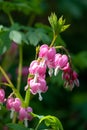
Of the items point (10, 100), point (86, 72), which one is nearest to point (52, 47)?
point (10, 100)

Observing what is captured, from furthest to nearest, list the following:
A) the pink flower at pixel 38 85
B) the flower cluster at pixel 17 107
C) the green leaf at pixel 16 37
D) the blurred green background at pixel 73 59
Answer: the blurred green background at pixel 73 59, the green leaf at pixel 16 37, the flower cluster at pixel 17 107, the pink flower at pixel 38 85

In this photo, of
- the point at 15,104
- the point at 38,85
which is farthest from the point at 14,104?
the point at 38,85

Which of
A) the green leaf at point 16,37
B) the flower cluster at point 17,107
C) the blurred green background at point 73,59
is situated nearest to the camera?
the flower cluster at point 17,107

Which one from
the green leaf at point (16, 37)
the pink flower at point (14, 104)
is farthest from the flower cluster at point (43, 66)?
the green leaf at point (16, 37)

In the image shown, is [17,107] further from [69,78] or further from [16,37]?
[16,37]

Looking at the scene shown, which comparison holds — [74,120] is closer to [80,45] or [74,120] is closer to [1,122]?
[80,45]

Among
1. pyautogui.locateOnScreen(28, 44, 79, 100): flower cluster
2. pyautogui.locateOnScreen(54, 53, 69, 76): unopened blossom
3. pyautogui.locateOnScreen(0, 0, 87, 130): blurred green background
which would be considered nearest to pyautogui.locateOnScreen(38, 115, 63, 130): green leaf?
pyautogui.locateOnScreen(28, 44, 79, 100): flower cluster

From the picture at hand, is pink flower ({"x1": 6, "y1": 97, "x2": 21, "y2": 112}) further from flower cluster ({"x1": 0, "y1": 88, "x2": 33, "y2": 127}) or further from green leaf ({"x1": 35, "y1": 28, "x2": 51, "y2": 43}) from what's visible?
green leaf ({"x1": 35, "y1": 28, "x2": 51, "y2": 43})

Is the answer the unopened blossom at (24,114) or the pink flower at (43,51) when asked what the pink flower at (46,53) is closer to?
the pink flower at (43,51)
